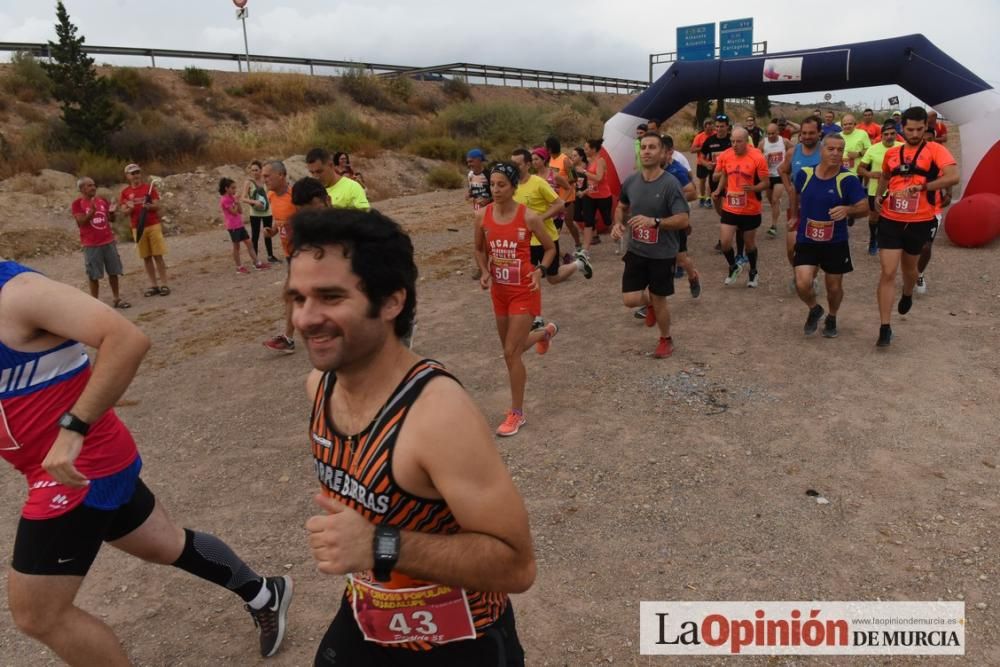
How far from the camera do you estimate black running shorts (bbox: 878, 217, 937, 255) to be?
6176mm

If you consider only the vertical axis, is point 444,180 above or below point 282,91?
below

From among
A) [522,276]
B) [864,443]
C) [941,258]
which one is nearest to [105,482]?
[522,276]

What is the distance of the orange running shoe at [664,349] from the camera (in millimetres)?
6324

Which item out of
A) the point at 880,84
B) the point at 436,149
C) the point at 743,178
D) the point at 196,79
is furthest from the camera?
the point at 196,79

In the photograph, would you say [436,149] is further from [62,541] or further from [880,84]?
[62,541]

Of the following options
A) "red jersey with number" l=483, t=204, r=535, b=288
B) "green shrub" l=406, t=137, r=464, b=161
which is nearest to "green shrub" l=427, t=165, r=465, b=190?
"green shrub" l=406, t=137, r=464, b=161

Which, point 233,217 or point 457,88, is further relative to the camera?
point 457,88

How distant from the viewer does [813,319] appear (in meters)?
6.58

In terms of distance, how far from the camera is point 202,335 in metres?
8.17

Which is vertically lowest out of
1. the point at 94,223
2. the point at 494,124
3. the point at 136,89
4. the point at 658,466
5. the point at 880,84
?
the point at 658,466

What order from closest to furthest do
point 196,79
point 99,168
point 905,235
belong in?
1. point 905,235
2. point 99,168
3. point 196,79

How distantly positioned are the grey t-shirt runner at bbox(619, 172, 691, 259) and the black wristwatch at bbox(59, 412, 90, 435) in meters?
4.97

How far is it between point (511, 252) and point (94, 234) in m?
7.09

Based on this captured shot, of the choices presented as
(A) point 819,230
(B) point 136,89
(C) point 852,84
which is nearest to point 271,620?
(A) point 819,230
